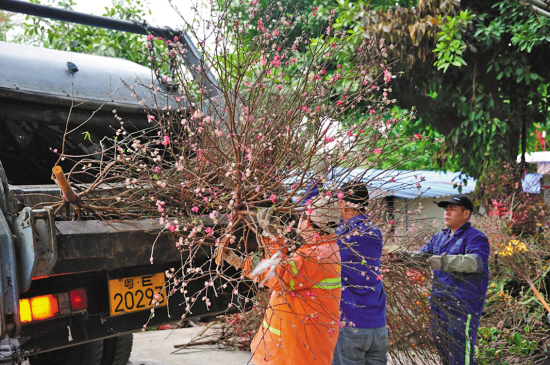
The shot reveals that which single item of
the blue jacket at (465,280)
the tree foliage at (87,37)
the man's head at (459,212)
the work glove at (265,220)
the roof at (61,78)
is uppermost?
the tree foliage at (87,37)

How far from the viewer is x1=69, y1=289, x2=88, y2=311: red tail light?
282cm

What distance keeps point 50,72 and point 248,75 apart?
1659mm

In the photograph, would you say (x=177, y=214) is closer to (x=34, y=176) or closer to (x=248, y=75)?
(x=248, y=75)

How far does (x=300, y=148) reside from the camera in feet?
9.88

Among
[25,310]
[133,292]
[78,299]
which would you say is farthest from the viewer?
[133,292]

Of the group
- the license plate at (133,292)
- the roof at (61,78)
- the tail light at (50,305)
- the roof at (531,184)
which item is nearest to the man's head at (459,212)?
the license plate at (133,292)

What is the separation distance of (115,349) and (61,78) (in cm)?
216

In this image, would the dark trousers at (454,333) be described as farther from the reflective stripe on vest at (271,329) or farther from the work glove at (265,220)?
the work glove at (265,220)

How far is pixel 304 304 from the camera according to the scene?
8.98 ft

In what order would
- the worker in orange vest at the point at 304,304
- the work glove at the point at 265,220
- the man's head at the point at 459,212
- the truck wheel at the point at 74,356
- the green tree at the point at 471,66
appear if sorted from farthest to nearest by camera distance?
the green tree at the point at 471,66, the man's head at the point at 459,212, the truck wheel at the point at 74,356, the worker in orange vest at the point at 304,304, the work glove at the point at 265,220

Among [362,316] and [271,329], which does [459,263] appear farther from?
[271,329]

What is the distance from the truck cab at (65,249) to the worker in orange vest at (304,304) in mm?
285

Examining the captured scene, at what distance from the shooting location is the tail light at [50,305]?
2.63 m

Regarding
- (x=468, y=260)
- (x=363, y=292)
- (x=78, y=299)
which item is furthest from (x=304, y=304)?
(x=468, y=260)
